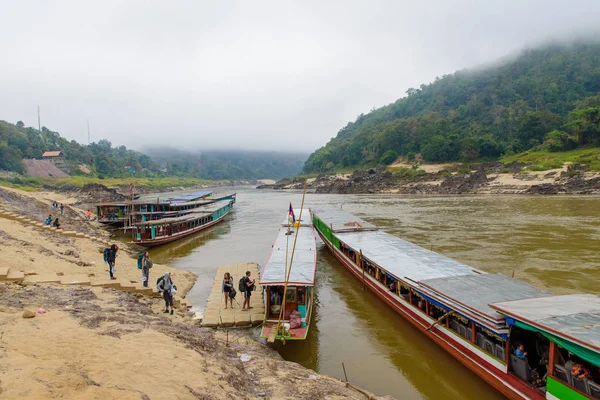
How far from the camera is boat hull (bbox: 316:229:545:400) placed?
9.12 metres

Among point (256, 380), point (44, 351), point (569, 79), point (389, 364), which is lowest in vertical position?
point (389, 364)

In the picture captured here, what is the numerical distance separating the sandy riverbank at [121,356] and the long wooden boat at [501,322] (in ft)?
13.7

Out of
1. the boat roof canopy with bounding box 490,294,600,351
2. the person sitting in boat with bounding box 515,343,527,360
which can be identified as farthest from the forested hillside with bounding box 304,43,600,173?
the person sitting in boat with bounding box 515,343,527,360

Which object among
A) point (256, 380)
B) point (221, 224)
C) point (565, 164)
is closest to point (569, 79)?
point (565, 164)

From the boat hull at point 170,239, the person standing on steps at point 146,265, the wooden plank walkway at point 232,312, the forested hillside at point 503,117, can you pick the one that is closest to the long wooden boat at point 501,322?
the wooden plank walkway at point 232,312

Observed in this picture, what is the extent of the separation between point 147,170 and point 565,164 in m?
169

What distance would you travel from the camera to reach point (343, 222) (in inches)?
1112

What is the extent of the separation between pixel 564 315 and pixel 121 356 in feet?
34.5

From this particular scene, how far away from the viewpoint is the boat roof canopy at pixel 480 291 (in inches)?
406

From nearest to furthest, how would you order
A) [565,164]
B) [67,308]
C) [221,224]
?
[67,308]
[221,224]
[565,164]

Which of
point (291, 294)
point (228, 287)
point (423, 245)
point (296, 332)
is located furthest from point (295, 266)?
point (423, 245)

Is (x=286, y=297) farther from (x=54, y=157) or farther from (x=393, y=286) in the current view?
(x=54, y=157)

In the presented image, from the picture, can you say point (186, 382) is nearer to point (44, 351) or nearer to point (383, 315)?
point (44, 351)

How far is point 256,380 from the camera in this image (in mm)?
8898
